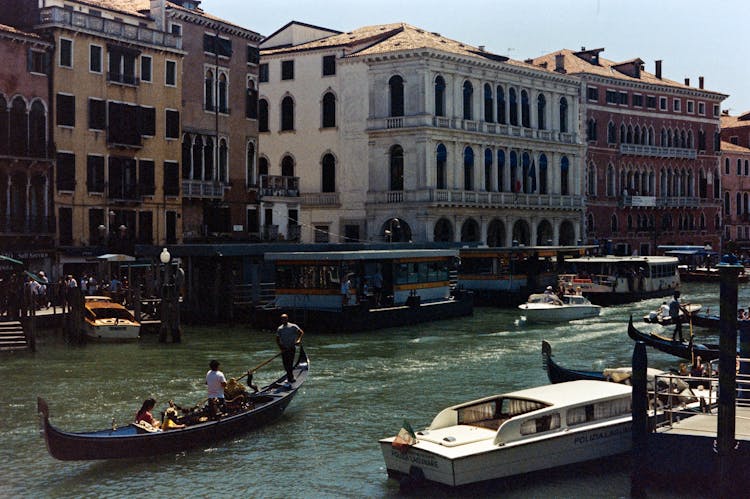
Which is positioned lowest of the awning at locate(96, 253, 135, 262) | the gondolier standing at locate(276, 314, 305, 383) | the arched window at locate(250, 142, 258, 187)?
the gondolier standing at locate(276, 314, 305, 383)

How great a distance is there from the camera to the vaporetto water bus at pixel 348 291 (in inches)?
1275

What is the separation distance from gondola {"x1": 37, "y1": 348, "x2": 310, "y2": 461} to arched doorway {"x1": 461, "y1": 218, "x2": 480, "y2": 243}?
118 feet

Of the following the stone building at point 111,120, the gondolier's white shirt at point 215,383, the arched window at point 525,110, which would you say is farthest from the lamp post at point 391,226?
the gondolier's white shirt at point 215,383

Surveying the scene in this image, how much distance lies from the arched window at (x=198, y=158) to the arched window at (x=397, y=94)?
11619 millimetres

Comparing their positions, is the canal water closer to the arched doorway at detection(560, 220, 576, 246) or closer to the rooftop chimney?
the arched doorway at detection(560, 220, 576, 246)

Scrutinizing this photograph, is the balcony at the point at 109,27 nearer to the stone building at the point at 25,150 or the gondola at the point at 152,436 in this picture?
the stone building at the point at 25,150

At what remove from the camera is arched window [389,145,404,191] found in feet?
169

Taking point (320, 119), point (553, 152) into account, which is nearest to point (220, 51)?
point (320, 119)

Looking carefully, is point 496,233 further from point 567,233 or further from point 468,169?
point 567,233

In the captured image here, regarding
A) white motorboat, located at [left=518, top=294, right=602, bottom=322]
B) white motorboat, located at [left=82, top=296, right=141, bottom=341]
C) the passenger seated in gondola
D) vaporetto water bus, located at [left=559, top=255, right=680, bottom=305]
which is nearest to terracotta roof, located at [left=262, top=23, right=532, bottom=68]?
vaporetto water bus, located at [left=559, top=255, right=680, bottom=305]

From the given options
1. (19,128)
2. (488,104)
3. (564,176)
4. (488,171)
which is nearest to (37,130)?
(19,128)

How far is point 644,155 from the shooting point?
68562mm

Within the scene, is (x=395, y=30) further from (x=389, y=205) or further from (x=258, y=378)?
(x=258, y=378)

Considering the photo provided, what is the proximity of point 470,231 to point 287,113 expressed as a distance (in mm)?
11378
